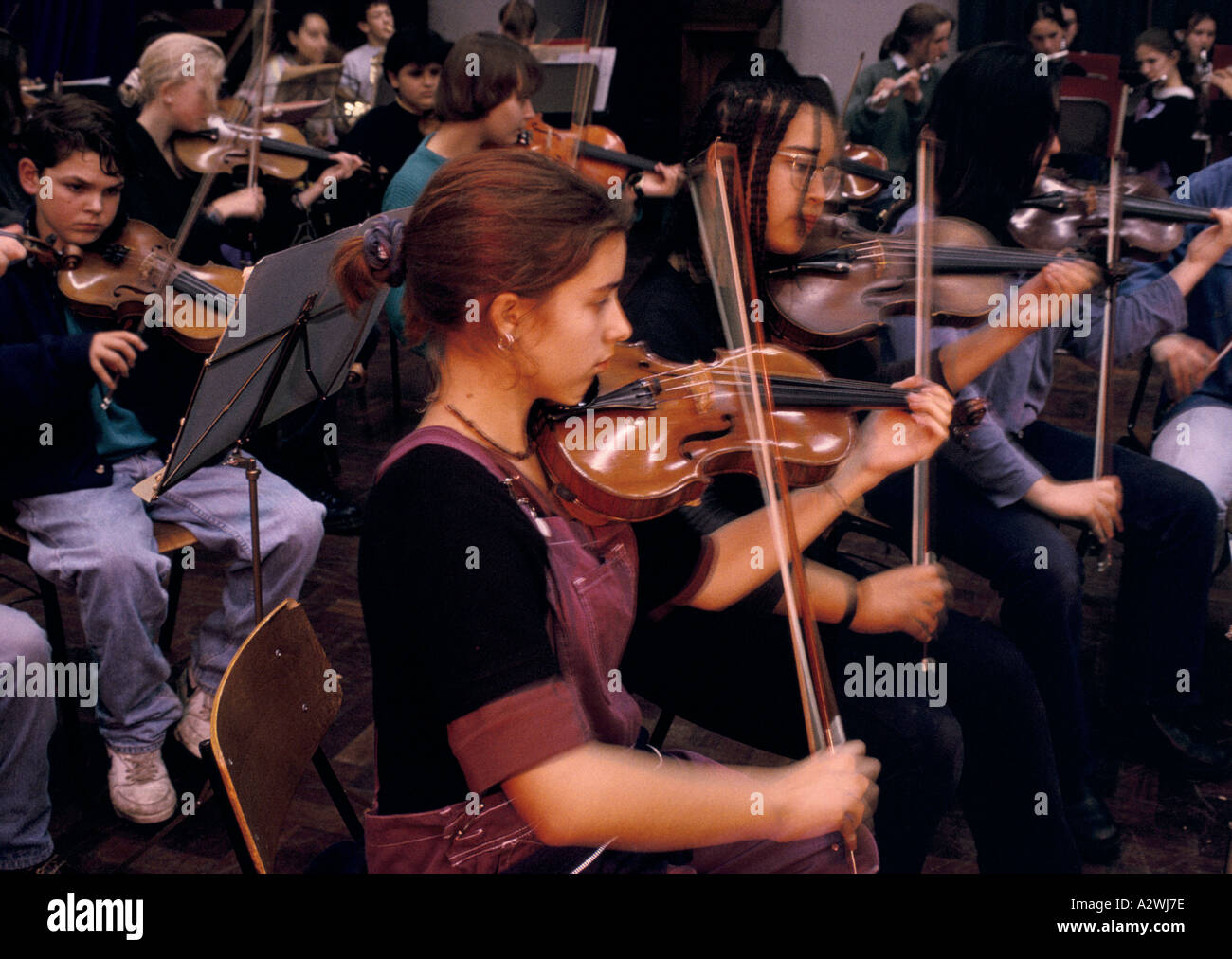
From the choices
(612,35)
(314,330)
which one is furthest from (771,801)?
(612,35)

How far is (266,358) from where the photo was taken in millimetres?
1613

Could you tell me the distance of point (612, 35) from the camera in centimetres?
716

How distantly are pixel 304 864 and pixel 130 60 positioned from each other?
7.45m

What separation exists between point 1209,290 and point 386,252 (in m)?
2.00

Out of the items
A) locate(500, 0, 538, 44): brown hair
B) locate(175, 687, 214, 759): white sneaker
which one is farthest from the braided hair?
locate(500, 0, 538, 44): brown hair

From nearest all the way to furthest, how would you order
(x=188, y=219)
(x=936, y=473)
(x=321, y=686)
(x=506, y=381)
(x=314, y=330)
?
(x=506, y=381), (x=321, y=686), (x=314, y=330), (x=188, y=219), (x=936, y=473)

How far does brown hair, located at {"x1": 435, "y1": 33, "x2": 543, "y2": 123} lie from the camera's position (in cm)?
285

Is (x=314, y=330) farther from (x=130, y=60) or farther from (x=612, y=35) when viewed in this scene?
(x=130, y=60)

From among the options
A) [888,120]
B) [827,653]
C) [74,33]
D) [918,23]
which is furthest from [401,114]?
[74,33]

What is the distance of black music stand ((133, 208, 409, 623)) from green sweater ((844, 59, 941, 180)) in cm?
334

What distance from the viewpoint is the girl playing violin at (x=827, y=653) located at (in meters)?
1.49

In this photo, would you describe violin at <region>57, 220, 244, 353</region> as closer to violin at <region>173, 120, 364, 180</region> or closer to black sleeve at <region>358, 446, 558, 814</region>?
violin at <region>173, 120, 364, 180</region>

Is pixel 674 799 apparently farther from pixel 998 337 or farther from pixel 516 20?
pixel 516 20

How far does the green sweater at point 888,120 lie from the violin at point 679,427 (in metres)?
3.24
